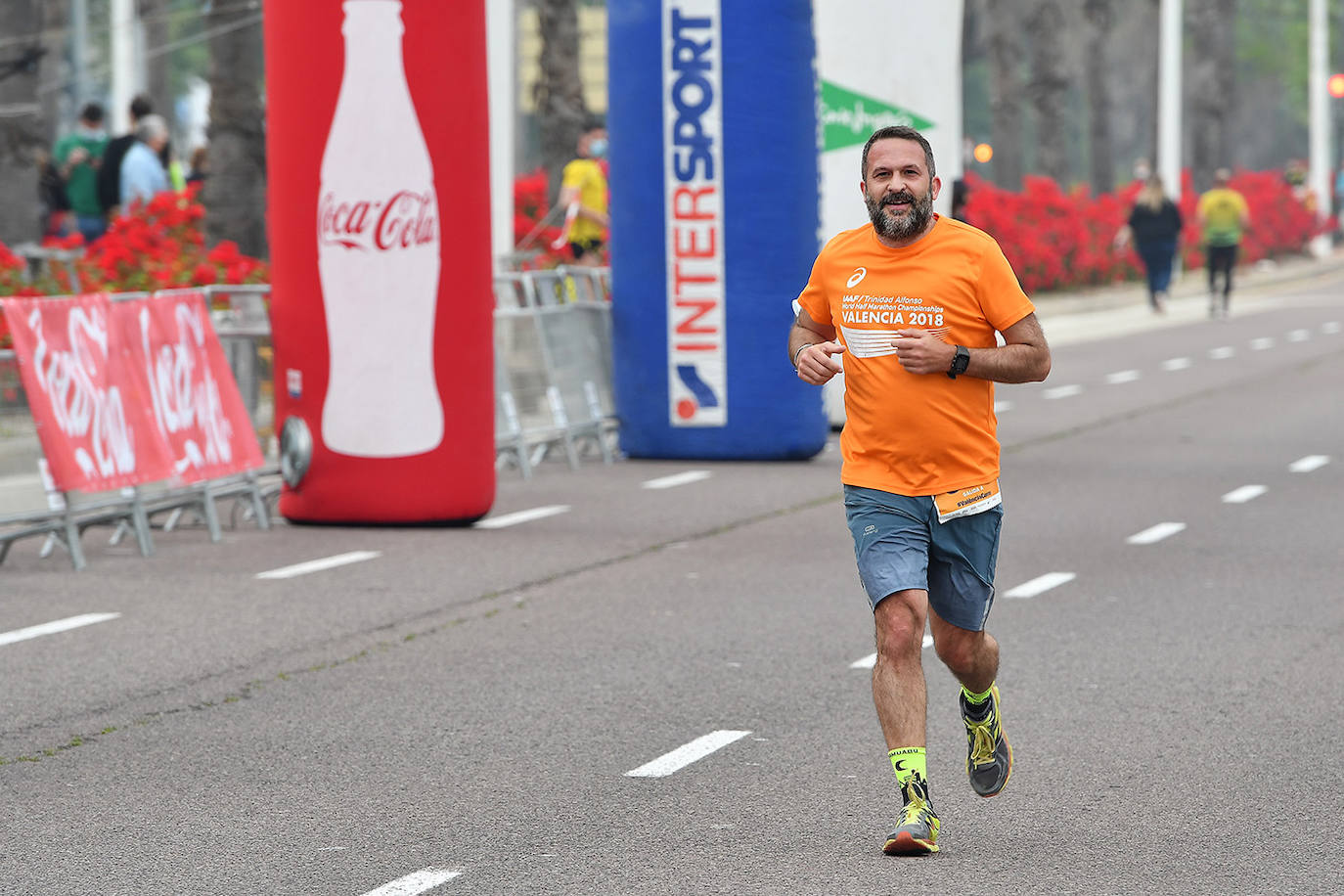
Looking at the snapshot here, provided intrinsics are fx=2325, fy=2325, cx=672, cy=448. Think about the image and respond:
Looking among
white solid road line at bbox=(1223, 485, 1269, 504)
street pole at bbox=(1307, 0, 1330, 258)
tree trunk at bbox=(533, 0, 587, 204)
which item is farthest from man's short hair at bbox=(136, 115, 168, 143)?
street pole at bbox=(1307, 0, 1330, 258)

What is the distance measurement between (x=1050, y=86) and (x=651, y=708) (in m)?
39.5

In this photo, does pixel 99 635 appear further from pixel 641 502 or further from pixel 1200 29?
pixel 1200 29

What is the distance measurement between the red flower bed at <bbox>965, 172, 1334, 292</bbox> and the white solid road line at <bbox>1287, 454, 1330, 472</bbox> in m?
14.8

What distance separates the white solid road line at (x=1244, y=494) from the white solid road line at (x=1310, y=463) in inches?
42.5

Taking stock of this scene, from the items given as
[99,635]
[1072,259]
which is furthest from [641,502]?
[1072,259]

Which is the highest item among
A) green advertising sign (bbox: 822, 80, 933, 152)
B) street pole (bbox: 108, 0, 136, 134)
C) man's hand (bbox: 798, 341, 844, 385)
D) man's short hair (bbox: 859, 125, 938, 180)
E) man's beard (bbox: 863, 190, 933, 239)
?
street pole (bbox: 108, 0, 136, 134)

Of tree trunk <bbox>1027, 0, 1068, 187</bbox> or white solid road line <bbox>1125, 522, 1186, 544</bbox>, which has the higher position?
tree trunk <bbox>1027, 0, 1068, 187</bbox>

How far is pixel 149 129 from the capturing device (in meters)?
20.1

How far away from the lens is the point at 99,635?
369 inches

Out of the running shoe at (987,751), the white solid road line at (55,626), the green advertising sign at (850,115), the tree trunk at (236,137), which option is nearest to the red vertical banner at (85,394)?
the white solid road line at (55,626)

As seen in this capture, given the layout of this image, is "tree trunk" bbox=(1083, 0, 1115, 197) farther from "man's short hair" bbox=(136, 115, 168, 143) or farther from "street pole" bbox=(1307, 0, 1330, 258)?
"man's short hair" bbox=(136, 115, 168, 143)

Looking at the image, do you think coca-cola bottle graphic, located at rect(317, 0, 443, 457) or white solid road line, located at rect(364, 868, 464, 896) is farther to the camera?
coca-cola bottle graphic, located at rect(317, 0, 443, 457)

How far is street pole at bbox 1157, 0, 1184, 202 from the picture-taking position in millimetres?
38031

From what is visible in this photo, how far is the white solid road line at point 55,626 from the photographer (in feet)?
30.7
